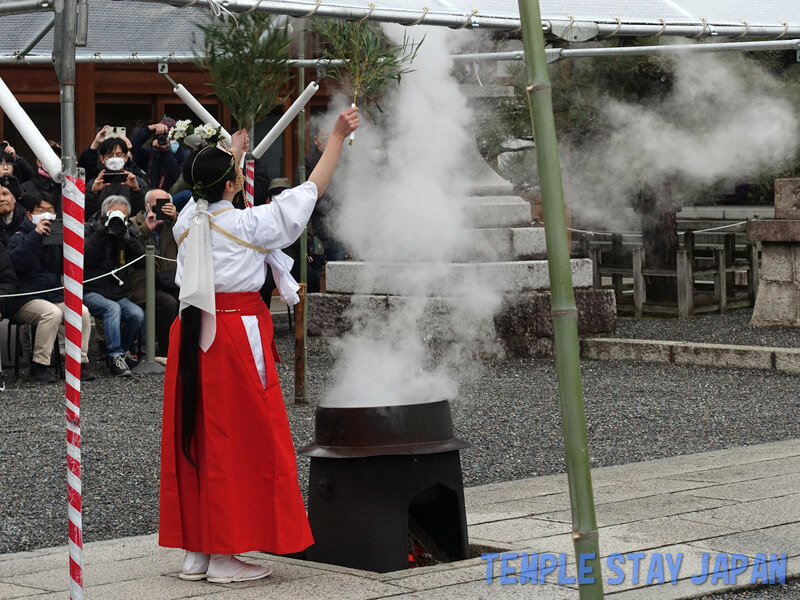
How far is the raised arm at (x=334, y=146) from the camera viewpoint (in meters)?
4.43

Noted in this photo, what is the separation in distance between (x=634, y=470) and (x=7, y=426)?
149 inches

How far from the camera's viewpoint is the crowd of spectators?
9.16 metres

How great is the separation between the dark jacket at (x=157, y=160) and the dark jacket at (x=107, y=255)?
2.52ft

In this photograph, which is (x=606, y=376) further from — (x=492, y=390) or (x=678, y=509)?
(x=678, y=509)

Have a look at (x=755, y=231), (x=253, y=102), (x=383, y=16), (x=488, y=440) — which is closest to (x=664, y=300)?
(x=755, y=231)

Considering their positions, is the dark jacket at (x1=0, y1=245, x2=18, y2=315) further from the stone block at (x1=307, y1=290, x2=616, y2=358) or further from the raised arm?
the raised arm

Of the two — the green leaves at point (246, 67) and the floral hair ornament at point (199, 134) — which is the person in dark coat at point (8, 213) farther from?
the green leaves at point (246, 67)

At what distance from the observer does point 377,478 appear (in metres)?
4.54

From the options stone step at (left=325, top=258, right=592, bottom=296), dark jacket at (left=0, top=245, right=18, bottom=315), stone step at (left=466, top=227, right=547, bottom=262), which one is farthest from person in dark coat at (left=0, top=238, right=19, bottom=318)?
stone step at (left=466, top=227, right=547, bottom=262)

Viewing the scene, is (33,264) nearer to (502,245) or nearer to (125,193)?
(125,193)

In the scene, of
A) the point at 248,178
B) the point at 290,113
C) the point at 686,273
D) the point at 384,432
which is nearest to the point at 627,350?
the point at 686,273

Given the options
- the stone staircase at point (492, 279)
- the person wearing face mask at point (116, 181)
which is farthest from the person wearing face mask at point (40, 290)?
the stone staircase at point (492, 279)

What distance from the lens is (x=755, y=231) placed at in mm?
11984

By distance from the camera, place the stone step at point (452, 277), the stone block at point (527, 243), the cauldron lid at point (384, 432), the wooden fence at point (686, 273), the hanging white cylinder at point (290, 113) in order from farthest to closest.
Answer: the wooden fence at point (686, 273)
the stone block at point (527, 243)
the stone step at point (452, 277)
the hanging white cylinder at point (290, 113)
the cauldron lid at point (384, 432)
